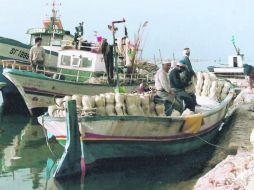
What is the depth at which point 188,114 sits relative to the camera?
11.9m

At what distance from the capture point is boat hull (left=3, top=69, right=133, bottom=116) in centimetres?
1941

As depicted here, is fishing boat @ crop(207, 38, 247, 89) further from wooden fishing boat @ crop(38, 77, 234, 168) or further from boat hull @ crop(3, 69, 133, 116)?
wooden fishing boat @ crop(38, 77, 234, 168)

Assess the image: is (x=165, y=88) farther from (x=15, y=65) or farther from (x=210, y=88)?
(x=15, y=65)

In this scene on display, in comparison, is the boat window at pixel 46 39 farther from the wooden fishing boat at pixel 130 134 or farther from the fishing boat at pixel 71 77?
the wooden fishing boat at pixel 130 134

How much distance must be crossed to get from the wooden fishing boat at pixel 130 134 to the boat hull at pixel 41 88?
8.80 meters

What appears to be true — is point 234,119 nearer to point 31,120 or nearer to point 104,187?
point 104,187

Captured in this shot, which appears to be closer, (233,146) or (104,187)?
(104,187)

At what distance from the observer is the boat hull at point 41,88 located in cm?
1941

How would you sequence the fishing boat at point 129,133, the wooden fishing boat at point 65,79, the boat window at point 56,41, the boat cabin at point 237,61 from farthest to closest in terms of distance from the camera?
the boat cabin at point 237,61, the boat window at point 56,41, the wooden fishing boat at point 65,79, the fishing boat at point 129,133

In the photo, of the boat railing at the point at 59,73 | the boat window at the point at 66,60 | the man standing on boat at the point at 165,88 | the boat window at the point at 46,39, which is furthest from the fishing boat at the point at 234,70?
the man standing on boat at the point at 165,88

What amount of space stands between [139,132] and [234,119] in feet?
19.5

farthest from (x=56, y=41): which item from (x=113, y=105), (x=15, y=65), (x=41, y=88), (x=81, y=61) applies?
(x=113, y=105)

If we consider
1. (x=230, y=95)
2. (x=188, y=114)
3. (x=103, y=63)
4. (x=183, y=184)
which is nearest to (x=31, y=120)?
(x=103, y=63)

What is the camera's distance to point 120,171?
420 inches
